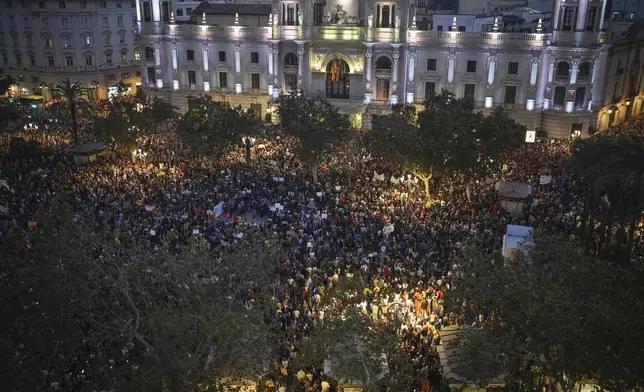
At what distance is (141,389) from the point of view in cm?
1791

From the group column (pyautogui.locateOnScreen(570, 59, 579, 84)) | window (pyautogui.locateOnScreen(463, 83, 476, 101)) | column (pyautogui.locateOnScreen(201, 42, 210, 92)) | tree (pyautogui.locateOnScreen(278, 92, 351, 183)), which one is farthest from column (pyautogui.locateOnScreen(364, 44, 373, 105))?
column (pyautogui.locateOnScreen(570, 59, 579, 84))

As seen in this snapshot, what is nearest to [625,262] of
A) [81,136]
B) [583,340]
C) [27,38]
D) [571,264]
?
[571,264]

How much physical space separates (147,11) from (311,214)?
137 ft

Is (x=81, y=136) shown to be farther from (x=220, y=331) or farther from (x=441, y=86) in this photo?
(x=220, y=331)

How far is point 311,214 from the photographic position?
37.2 metres

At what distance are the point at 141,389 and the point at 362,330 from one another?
7.09 meters

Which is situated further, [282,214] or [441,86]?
[441,86]

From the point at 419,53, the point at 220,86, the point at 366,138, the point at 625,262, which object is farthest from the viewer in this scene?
the point at 220,86

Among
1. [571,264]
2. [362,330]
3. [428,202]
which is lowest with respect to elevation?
[428,202]

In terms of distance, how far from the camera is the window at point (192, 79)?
68.4m

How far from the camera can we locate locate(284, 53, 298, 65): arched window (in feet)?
212

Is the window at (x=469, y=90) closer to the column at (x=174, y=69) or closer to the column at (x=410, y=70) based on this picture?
the column at (x=410, y=70)

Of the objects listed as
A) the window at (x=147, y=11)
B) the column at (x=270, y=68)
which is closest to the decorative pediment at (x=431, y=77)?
the column at (x=270, y=68)

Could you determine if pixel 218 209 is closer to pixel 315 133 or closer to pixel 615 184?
pixel 315 133
